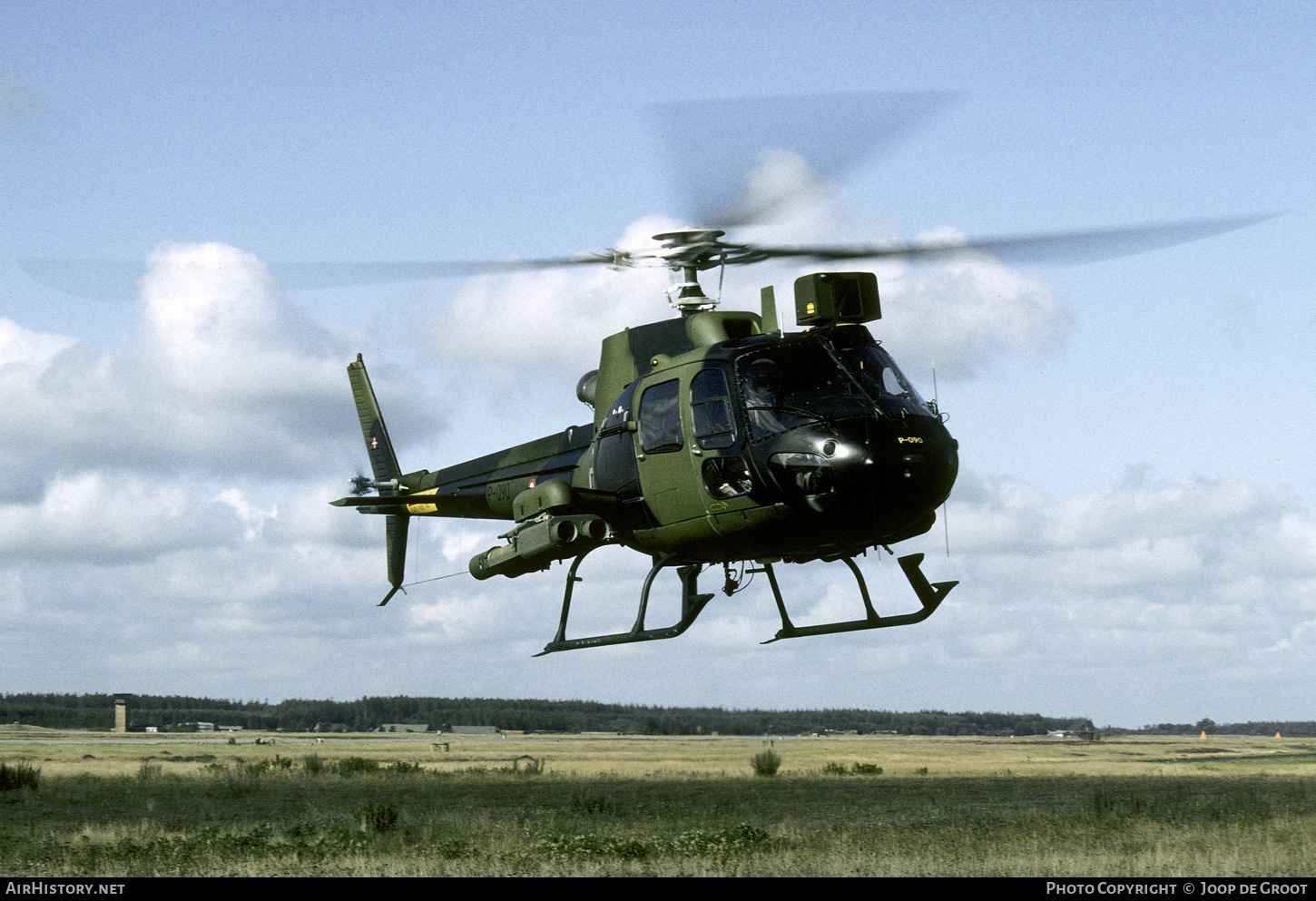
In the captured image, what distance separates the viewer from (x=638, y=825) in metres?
28.9

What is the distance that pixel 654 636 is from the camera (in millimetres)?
16250

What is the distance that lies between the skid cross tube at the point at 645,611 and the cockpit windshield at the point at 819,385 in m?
2.88

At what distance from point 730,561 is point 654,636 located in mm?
1538

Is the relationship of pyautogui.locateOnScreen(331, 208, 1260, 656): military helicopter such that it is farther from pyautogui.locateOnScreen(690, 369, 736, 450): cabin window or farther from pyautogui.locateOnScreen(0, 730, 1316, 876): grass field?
pyautogui.locateOnScreen(0, 730, 1316, 876): grass field

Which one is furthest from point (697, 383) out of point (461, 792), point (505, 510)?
point (461, 792)

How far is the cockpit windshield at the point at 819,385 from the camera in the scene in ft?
48.9

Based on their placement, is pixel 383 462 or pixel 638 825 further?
pixel 638 825

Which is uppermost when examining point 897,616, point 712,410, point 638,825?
point 712,410

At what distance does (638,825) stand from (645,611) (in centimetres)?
1406

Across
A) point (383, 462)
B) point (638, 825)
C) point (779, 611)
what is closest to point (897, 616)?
point (779, 611)

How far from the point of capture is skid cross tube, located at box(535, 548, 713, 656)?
16.4m

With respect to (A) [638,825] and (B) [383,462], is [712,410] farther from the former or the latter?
(A) [638,825]

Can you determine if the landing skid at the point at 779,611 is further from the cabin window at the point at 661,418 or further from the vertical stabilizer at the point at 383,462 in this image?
the vertical stabilizer at the point at 383,462

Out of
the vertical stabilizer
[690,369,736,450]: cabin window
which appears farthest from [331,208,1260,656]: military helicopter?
the vertical stabilizer
